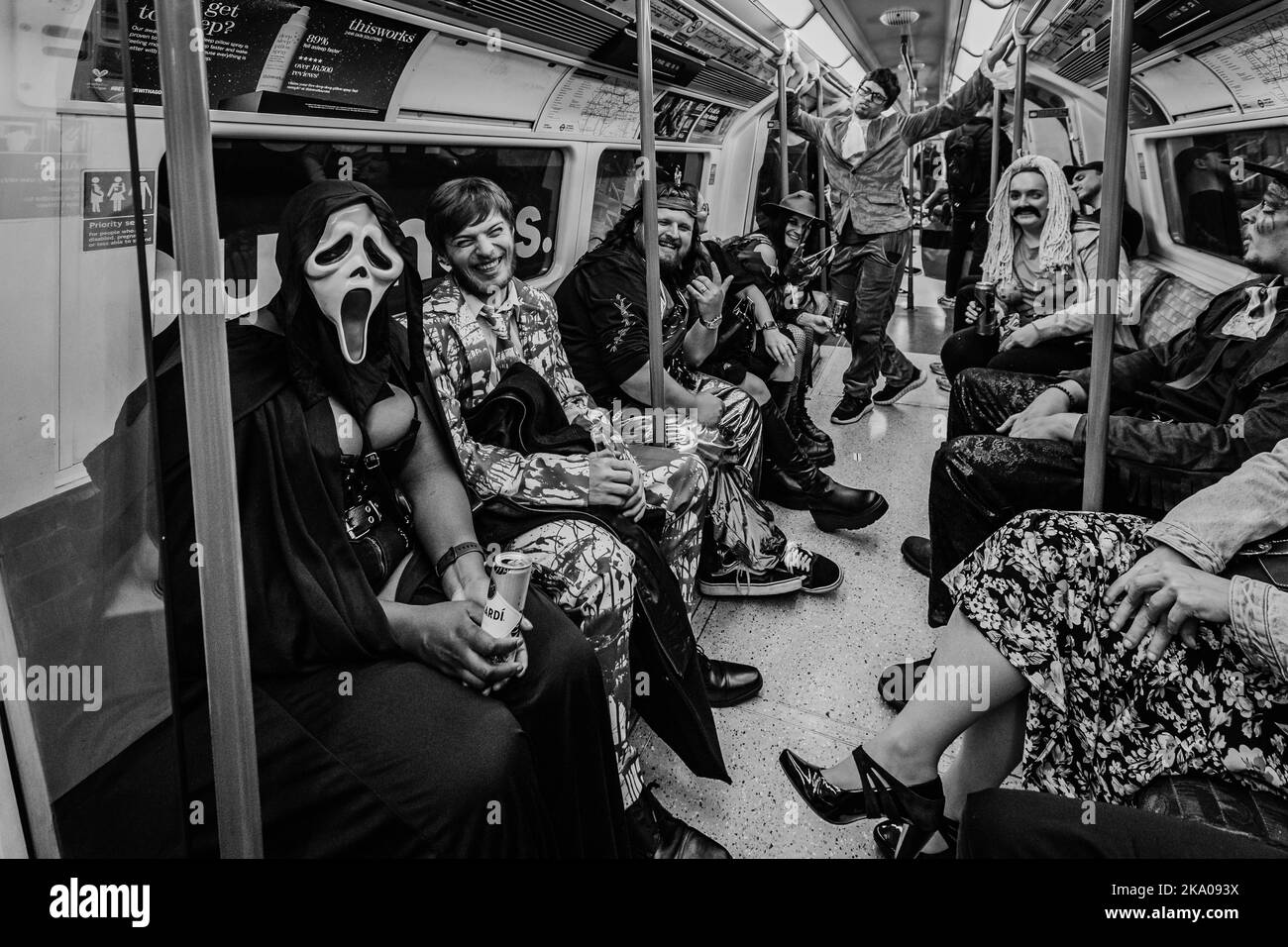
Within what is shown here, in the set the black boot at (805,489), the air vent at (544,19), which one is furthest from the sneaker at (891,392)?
the air vent at (544,19)

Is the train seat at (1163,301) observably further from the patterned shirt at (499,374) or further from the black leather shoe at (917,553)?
the patterned shirt at (499,374)

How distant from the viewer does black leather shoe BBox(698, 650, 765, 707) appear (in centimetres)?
227

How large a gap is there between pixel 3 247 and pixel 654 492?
1.44 meters

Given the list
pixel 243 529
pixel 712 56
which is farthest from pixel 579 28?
pixel 243 529

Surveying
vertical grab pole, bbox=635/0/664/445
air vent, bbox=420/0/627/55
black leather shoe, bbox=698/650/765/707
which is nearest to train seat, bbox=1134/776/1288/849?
black leather shoe, bbox=698/650/765/707

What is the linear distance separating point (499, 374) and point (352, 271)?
2.21 ft

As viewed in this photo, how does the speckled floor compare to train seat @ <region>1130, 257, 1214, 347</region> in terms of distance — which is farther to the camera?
train seat @ <region>1130, 257, 1214, 347</region>

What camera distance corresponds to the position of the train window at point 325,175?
2064mm

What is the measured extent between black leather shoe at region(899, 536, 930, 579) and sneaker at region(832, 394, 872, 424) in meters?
1.70

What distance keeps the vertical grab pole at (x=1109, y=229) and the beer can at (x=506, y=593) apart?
1144 millimetres

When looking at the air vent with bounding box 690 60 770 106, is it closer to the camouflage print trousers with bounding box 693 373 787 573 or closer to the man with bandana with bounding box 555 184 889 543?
the man with bandana with bounding box 555 184 889 543

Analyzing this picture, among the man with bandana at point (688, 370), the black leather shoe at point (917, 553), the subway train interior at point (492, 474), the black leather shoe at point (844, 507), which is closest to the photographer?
the subway train interior at point (492, 474)

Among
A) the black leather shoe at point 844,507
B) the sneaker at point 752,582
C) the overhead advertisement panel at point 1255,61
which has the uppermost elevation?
the overhead advertisement panel at point 1255,61
